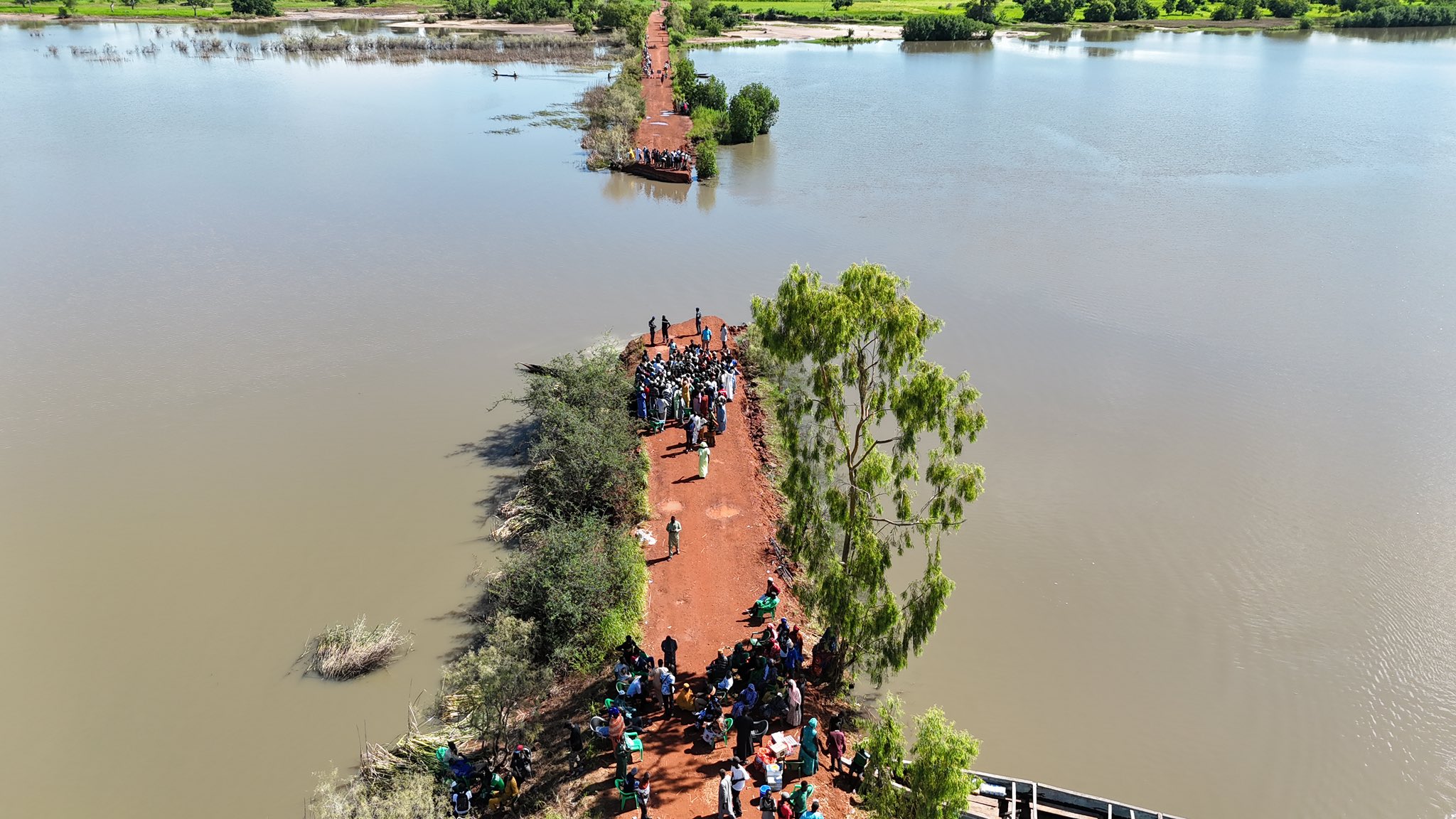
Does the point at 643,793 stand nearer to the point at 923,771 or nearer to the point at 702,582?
the point at 923,771

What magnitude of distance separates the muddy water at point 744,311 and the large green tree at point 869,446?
12.4 feet

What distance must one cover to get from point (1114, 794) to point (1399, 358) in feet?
71.1

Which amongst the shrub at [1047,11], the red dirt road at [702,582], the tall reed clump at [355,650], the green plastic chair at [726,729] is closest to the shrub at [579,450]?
the red dirt road at [702,582]

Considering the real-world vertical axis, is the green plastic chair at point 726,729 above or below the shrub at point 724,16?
below

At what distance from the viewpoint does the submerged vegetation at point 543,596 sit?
14.1 meters

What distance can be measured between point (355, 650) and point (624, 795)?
7.00 metres

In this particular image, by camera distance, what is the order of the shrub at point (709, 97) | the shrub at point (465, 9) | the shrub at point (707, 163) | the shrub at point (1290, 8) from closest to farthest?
1. the shrub at point (707, 163)
2. the shrub at point (709, 97)
3. the shrub at point (1290, 8)
4. the shrub at point (465, 9)

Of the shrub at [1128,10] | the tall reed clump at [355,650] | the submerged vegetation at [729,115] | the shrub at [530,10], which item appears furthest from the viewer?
the shrub at [1128,10]

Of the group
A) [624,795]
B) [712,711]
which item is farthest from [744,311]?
[624,795]

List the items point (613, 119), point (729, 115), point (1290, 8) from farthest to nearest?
point (1290, 8)
point (613, 119)
point (729, 115)

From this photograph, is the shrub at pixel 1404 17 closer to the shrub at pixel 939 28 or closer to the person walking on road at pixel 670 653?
the shrub at pixel 939 28

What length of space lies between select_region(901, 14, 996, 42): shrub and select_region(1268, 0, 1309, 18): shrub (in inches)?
1572

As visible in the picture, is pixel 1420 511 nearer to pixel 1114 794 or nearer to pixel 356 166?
pixel 1114 794

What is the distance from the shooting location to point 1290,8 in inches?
4230
